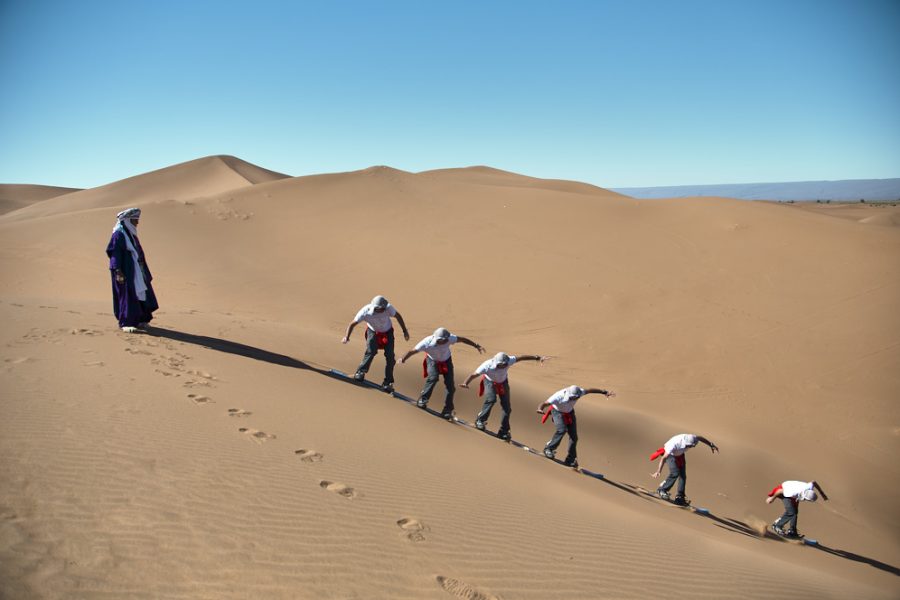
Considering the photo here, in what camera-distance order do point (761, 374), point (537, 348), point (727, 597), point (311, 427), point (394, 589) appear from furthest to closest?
1. point (537, 348)
2. point (761, 374)
3. point (311, 427)
4. point (727, 597)
5. point (394, 589)

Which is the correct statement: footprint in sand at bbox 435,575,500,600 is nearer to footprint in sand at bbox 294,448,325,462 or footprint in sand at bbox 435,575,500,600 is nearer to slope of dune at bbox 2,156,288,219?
footprint in sand at bbox 294,448,325,462

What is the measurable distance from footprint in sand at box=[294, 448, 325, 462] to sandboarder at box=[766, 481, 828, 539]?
6.74 m

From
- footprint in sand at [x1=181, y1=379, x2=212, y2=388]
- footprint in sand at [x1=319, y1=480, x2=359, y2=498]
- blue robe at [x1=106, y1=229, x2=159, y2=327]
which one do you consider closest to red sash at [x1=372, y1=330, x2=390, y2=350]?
footprint in sand at [x1=181, y1=379, x2=212, y2=388]

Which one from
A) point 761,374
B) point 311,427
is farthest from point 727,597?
point 761,374

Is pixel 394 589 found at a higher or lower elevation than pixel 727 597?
higher

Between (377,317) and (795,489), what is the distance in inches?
262

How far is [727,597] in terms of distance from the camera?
14.0 ft

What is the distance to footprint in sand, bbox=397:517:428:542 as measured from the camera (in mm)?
3945

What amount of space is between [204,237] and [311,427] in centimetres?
1874

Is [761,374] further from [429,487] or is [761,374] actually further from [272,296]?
[272,296]

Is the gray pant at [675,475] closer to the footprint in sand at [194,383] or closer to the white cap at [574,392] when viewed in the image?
the white cap at [574,392]

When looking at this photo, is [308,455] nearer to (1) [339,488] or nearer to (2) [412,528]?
(1) [339,488]

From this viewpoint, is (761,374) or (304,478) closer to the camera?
(304,478)

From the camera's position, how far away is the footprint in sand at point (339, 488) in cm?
440
